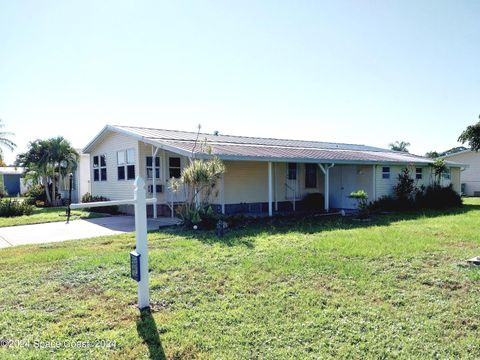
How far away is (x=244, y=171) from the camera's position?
15008 mm

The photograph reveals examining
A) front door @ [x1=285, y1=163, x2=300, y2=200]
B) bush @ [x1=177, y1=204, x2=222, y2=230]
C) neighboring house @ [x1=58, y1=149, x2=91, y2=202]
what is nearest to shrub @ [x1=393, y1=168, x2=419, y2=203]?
front door @ [x1=285, y1=163, x2=300, y2=200]

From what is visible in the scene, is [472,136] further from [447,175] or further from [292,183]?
[292,183]

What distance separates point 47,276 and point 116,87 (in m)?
10.7

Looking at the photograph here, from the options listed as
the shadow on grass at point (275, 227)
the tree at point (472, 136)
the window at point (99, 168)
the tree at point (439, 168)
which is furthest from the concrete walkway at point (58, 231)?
the tree at point (472, 136)

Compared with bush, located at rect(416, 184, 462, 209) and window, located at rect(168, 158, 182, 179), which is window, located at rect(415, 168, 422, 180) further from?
window, located at rect(168, 158, 182, 179)

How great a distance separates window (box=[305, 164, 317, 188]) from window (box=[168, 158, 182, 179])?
616 cm

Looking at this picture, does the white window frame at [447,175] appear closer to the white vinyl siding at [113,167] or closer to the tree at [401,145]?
the white vinyl siding at [113,167]

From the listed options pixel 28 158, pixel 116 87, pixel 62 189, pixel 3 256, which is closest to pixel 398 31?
pixel 116 87

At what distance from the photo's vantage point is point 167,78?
13867 millimetres

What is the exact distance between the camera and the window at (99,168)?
17938 mm

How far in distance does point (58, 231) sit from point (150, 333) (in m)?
8.69

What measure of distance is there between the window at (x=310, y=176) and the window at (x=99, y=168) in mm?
9864

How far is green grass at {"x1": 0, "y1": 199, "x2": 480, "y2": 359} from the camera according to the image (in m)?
3.32

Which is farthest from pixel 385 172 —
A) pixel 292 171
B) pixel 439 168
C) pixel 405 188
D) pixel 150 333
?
pixel 150 333
